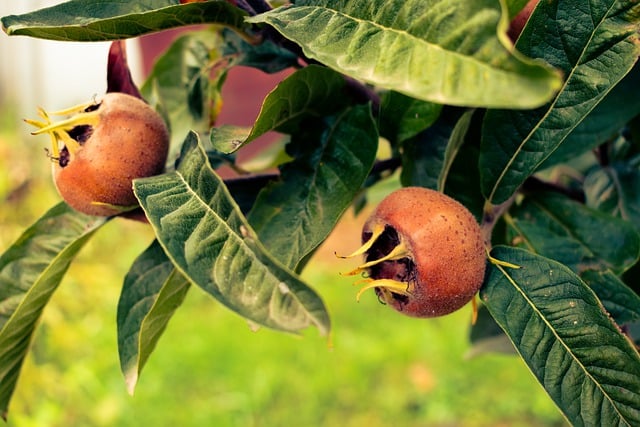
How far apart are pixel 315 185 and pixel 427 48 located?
299 mm

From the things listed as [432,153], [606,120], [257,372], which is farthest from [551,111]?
[257,372]

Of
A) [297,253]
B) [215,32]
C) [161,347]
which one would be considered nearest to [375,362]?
[161,347]

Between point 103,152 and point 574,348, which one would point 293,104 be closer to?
point 103,152

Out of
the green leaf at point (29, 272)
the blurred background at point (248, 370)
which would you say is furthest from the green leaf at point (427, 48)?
the blurred background at point (248, 370)

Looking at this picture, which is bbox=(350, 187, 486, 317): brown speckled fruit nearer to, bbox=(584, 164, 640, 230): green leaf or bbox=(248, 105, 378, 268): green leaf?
bbox=(248, 105, 378, 268): green leaf

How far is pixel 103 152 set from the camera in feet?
2.63

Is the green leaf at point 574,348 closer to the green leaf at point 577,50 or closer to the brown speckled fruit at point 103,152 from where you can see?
the green leaf at point 577,50

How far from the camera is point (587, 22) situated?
0.71 metres

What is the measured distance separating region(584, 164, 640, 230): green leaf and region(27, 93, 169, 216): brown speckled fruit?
0.63 meters

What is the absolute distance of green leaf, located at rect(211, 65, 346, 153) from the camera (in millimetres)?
752


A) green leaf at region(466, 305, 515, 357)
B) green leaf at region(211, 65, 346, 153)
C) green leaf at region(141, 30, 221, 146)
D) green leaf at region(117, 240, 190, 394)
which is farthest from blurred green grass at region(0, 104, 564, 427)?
green leaf at region(211, 65, 346, 153)

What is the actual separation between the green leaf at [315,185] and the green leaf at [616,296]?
298 mm

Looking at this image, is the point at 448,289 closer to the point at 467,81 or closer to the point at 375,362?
the point at 467,81

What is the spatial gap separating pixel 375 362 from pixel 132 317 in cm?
296
